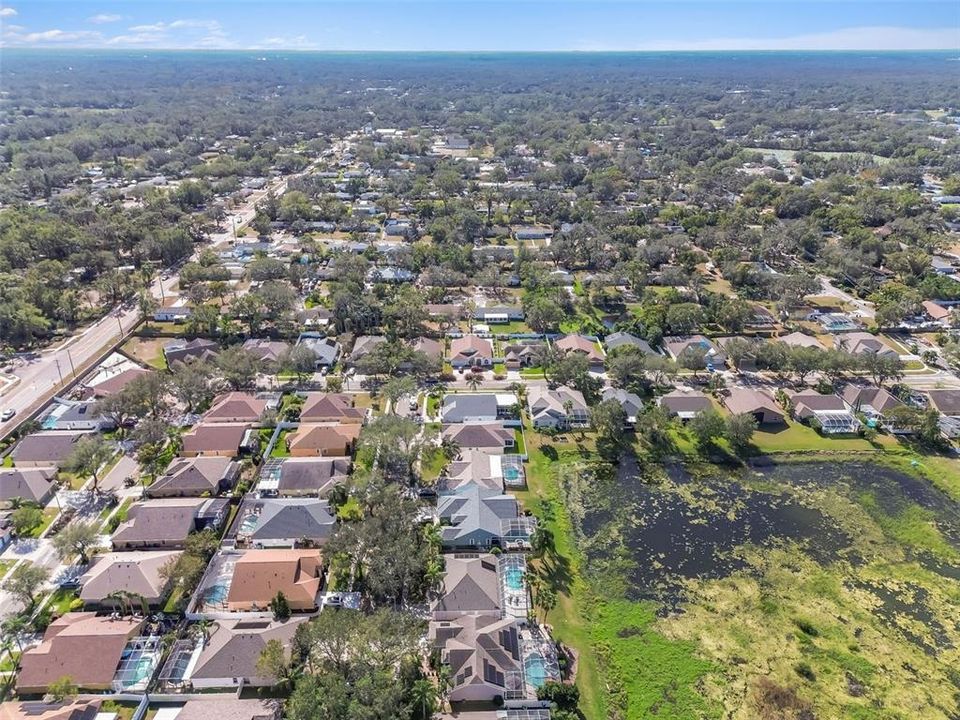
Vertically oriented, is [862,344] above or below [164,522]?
above

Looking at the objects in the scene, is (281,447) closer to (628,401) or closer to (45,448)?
(45,448)

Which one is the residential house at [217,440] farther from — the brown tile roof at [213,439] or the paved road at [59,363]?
the paved road at [59,363]

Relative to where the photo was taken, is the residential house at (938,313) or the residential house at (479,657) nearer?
the residential house at (479,657)

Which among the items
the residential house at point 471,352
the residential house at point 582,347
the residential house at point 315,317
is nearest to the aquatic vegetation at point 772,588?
the residential house at point 582,347

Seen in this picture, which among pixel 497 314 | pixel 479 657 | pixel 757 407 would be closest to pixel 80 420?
pixel 479 657

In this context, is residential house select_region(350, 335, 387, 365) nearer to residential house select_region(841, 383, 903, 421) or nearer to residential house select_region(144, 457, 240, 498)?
residential house select_region(144, 457, 240, 498)

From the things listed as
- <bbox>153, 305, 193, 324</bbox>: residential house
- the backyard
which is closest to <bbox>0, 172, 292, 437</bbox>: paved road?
<bbox>153, 305, 193, 324</bbox>: residential house
